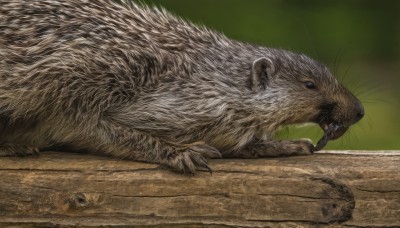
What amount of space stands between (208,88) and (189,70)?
7.4 inches

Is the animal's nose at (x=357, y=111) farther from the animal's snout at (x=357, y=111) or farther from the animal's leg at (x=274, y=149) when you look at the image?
the animal's leg at (x=274, y=149)

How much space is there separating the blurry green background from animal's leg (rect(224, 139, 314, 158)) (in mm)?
7284

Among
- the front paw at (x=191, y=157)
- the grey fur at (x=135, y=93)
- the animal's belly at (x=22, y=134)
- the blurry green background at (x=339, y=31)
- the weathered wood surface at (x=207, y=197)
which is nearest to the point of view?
the weathered wood surface at (x=207, y=197)

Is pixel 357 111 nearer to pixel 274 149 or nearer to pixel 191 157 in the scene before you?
pixel 274 149

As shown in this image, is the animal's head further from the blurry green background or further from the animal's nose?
the blurry green background

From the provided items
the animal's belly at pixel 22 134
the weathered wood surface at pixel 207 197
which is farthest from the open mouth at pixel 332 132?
the animal's belly at pixel 22 134

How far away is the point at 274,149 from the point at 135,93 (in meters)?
1.04

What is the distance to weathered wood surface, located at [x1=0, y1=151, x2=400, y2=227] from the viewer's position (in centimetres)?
721

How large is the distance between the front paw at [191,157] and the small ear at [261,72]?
0.61 meters

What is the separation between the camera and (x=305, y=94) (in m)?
7.89

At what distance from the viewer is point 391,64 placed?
17.3m

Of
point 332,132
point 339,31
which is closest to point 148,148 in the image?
point 332,132

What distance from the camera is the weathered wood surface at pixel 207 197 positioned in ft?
23.6

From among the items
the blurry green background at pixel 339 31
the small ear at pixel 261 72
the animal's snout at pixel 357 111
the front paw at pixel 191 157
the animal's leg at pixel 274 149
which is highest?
the small ear at pixel 261 72
